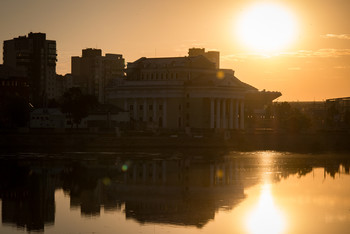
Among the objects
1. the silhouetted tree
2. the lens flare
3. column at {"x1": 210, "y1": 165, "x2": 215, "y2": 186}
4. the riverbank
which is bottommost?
the lens flare

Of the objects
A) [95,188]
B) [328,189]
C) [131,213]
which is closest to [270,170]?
[328,189]

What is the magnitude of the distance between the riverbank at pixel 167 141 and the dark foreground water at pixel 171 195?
26636 millimetres

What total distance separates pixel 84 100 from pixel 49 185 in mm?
95158

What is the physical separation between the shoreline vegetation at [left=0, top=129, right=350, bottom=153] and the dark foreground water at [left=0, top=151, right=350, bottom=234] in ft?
87.5

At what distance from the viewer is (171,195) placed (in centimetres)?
9181

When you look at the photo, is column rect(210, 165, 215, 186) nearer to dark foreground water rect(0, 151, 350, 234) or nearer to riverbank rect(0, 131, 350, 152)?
dark foreground water rect(0, 151, 350, 234)

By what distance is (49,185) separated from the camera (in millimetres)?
100375

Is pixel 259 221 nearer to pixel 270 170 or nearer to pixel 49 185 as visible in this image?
pixel 49 185

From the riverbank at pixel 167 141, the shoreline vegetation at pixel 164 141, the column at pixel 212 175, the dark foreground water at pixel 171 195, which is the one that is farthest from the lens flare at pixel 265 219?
the riverbank at pixel 167 141

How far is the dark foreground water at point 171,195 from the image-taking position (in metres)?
73.2

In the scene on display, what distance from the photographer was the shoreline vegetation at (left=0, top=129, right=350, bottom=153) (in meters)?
170

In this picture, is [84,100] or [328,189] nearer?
[328,189]

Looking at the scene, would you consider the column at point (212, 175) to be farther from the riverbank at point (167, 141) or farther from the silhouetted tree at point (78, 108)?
the silhouetted tree at point (78, 108)

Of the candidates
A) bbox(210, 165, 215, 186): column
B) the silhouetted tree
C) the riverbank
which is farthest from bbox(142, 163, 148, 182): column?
the silhouetted tree
